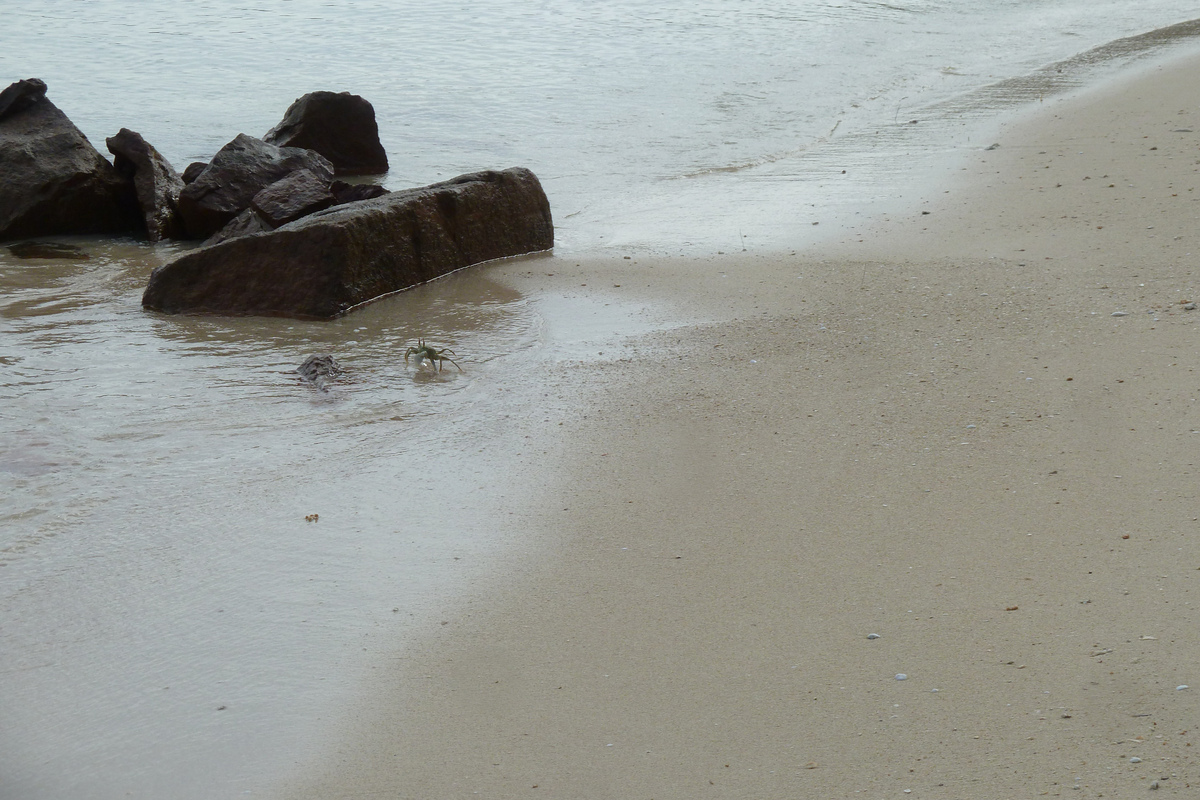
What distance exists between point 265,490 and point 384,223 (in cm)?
292

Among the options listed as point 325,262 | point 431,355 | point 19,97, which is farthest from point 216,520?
point 19,97

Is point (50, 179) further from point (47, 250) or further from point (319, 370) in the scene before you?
point (319, 370)

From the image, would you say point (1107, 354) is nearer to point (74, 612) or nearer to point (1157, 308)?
point (1157, 308)

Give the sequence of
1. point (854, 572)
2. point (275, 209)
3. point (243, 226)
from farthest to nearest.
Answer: point (243, 226) < point (275, 209) < point (854, 572)

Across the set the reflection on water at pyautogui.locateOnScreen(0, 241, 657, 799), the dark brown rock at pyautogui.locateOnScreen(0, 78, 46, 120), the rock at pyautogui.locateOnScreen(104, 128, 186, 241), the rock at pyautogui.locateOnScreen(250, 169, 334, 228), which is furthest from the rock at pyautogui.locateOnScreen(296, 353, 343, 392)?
the dark brown rock at pyautogui.locateOnScreen(0, 78, 46, 120)

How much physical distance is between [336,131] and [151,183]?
1930 mm

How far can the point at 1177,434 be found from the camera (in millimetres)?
3387

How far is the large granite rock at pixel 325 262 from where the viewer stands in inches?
231

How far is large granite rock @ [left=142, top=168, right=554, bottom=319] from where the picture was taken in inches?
231

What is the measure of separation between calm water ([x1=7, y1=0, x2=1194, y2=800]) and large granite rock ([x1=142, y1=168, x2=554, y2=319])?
0.16 meters

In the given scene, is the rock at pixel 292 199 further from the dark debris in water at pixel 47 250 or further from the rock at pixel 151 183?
the dark debris in water at pixel 47 250

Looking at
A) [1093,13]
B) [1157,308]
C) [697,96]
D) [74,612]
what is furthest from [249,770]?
[1093,13]

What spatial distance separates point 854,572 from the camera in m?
2.87

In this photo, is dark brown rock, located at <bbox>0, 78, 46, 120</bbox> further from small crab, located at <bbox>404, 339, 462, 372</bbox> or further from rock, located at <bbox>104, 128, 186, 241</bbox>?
small crab, located at <bbox>404, 339, 462, 372</bbox>
